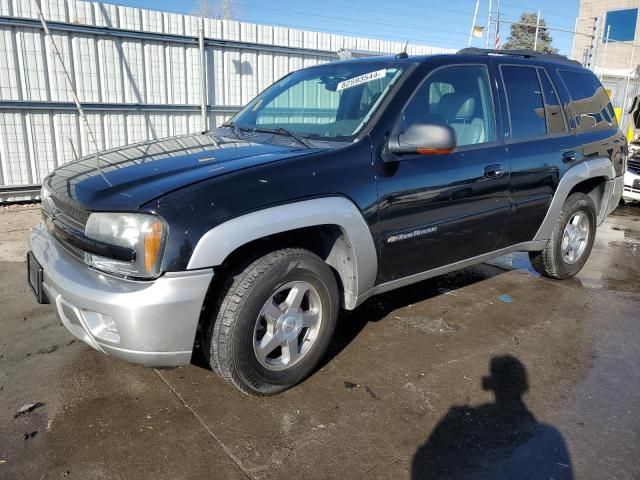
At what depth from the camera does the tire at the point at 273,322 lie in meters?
2.60

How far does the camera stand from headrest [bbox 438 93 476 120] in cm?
351

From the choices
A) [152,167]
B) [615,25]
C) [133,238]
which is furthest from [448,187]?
[615,25]

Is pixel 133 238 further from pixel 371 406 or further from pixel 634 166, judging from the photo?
pixel 634 166

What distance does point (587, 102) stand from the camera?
470cm

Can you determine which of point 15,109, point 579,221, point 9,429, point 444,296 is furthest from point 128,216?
point 15,109

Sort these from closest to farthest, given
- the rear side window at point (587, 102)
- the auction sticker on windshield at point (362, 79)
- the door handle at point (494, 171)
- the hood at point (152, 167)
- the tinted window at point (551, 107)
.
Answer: the hood at point (152, 167) → the auction sticker on windshield at point (362, 79) → the door handle at point (494, 171) → the tinted window at point (551, 107) → the rear side window at point (587, 102)

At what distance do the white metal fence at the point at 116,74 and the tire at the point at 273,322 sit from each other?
4.53 meters

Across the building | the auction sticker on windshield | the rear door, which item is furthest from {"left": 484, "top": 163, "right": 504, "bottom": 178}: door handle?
the building

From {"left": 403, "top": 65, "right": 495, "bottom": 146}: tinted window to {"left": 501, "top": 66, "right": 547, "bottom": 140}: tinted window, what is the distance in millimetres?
242

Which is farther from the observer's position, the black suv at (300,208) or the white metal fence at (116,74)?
the white metal fence at (116,74)

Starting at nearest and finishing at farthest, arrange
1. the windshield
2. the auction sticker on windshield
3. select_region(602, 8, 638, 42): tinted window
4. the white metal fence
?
1. the windshield
2. the auction sticker on windshield
3. the white metal fence
4. select_region(602, 8, 638, 42): tinted window

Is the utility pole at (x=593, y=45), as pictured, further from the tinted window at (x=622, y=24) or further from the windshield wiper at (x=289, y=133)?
the tinted window at (x=622, y=24)

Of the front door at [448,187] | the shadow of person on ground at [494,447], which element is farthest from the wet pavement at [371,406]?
the front door at [448,187]

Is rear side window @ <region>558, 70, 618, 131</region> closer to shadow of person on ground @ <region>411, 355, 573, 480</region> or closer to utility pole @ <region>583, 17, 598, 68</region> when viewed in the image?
shadow of person on ground @ <region>411, 355, 573, 480</region>
